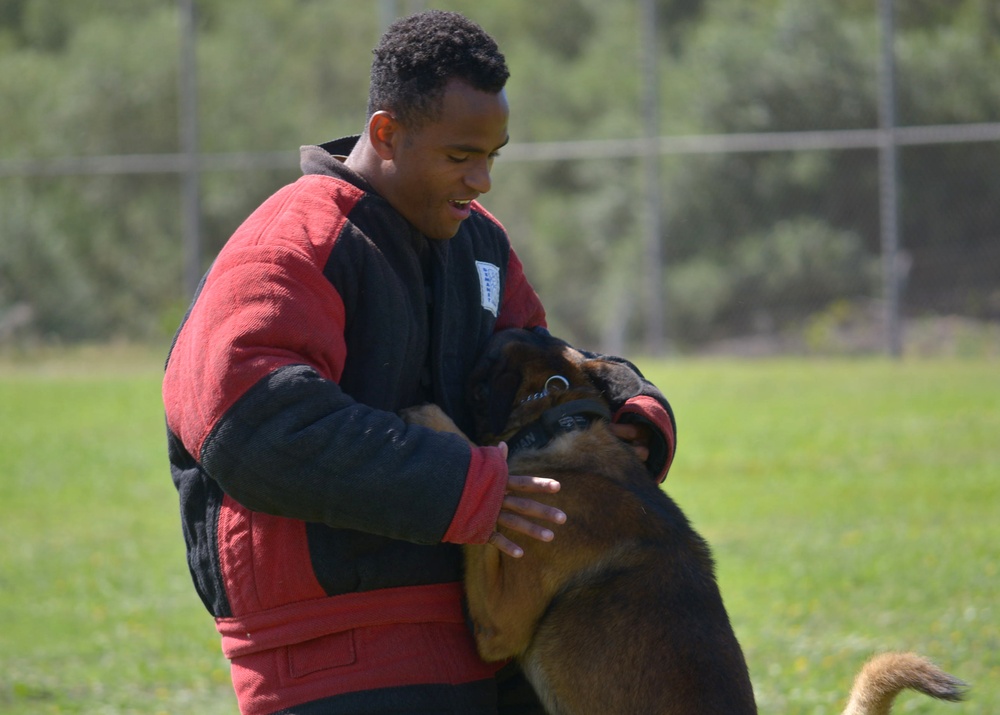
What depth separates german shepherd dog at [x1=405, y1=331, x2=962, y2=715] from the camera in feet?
8.48

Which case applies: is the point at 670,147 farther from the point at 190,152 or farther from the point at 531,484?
the point at 531,484

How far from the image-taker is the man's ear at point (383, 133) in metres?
2.57

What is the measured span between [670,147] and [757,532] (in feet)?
25.9

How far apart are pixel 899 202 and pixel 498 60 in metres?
13.3

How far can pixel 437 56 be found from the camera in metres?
2.52

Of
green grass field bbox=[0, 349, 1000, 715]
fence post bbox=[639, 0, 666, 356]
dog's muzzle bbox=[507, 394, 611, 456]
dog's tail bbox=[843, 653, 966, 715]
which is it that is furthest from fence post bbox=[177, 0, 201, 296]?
dog's tail bbox=[843, 653, 966, 715]

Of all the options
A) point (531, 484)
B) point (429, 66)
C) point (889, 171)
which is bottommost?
point (531, 484)

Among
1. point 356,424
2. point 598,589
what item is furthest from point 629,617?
point 356,424

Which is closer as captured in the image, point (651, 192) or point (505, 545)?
point (505, 545)

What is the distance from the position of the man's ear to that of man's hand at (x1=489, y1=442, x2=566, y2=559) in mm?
664

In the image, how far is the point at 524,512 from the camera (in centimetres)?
242

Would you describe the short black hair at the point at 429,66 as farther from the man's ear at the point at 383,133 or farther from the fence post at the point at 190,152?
the fence post at the point at 190,152

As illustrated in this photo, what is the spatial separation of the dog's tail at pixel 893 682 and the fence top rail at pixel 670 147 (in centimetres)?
1202

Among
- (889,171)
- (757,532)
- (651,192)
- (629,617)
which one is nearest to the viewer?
(629,617)
